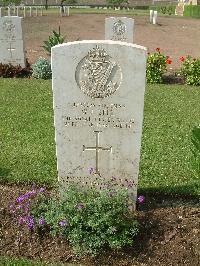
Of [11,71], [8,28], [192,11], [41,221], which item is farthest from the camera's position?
[192,11]

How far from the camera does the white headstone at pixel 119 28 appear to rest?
43.8 ft

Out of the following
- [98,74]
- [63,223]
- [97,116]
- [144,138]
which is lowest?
[144,138]

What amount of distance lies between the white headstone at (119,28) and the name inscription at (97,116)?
31.4 feet

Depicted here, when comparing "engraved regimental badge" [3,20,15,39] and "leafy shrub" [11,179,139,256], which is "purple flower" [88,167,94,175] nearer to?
"leafy shrub" [11,179,139,256]

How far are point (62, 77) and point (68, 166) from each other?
103 centimetres

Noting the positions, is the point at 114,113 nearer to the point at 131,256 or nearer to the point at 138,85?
the point at 138,85

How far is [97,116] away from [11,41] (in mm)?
9821

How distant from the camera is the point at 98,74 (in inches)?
162

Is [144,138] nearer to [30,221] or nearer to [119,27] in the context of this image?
[30,221]

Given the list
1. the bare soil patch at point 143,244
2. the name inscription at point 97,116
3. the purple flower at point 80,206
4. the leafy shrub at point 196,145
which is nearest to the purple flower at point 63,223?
the purple flower at point 80,206

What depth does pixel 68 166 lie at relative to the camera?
4609 mm

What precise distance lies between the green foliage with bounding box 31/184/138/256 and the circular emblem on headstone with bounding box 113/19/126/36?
32.6ft

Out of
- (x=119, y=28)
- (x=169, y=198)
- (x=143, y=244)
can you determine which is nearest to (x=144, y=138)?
→ (x=169, y=198)

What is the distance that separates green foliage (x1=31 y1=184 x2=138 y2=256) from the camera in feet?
13.2
